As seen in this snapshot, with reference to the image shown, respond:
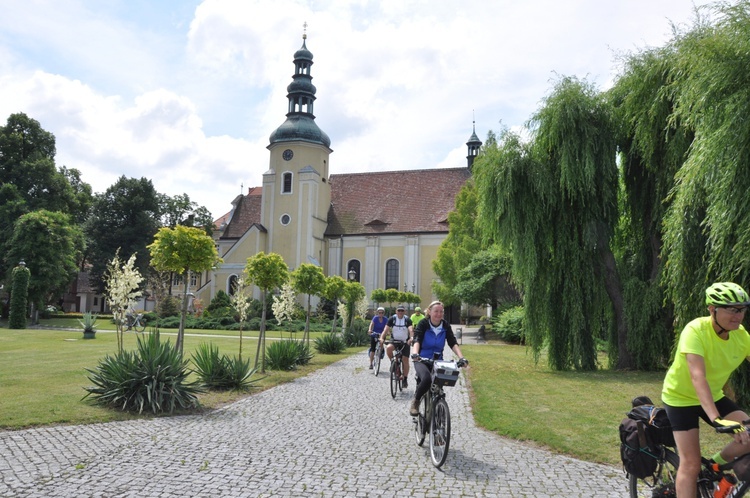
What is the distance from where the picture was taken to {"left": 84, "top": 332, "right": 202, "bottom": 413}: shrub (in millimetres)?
8734

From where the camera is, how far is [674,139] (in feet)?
37.7

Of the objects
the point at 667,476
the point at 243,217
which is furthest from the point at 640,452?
the point at 243,217

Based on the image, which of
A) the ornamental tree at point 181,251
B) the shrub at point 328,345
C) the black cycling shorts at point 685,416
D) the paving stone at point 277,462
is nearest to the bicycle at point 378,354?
the ornamental tree at point 181,251

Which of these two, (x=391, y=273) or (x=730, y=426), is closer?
(x=730, y=426)

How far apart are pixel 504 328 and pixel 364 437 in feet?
70.3

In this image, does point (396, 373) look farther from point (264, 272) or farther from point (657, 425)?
point (657, 425)

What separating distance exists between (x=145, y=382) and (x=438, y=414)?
504 cm

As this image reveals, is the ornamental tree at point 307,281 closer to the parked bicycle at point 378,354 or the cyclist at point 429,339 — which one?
the parked bicycle at point 378,354

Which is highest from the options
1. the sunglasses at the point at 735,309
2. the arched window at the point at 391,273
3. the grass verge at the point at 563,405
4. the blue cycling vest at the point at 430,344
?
the arched window at the point at 391,273

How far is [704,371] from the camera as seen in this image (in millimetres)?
3459

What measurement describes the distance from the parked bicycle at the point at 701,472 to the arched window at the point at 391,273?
44575 millimetres

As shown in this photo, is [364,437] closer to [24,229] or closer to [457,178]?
[24,229]

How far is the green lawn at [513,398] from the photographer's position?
7.34 meters

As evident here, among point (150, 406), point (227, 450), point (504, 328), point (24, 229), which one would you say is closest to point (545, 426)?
point (227, 450)
